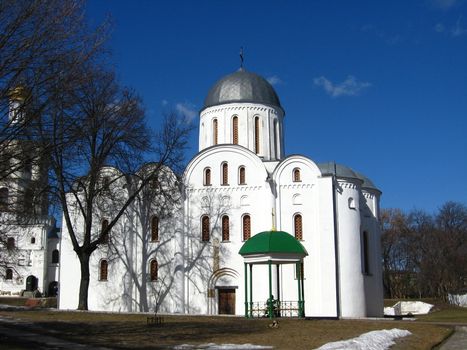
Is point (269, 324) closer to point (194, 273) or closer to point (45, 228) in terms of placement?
point (194, 273)

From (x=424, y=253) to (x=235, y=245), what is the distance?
1338 inches

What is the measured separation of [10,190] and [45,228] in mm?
45551

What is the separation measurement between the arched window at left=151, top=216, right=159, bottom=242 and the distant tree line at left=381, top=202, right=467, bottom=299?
34.5 metres

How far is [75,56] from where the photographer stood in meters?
13.3

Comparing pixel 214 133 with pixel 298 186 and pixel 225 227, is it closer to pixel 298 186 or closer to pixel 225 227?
pixel 225 227

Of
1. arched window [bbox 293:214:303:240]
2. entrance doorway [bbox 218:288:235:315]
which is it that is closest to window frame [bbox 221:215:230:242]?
entrance doorway [bbox 218:288:235:315]

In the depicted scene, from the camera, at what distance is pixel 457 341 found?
18969 millimetres

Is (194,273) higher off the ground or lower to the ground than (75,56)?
lower

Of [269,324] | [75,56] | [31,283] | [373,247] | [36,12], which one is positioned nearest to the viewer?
[36,12]

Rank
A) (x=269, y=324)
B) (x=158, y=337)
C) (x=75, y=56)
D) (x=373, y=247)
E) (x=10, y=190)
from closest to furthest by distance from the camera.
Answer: (x=75, y=56), (x=158, y=337), (x=10, y=190), (x=269, y=324), (x=373, y=247)

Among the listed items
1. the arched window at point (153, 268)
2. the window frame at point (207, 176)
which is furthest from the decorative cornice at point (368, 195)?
the arched window at point (153, 268)

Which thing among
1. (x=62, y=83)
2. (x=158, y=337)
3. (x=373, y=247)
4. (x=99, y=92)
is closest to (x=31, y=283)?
(x=373, y=247)

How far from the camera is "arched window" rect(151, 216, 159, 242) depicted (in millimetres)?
34469

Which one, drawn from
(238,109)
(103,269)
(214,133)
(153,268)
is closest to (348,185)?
(238,109)
